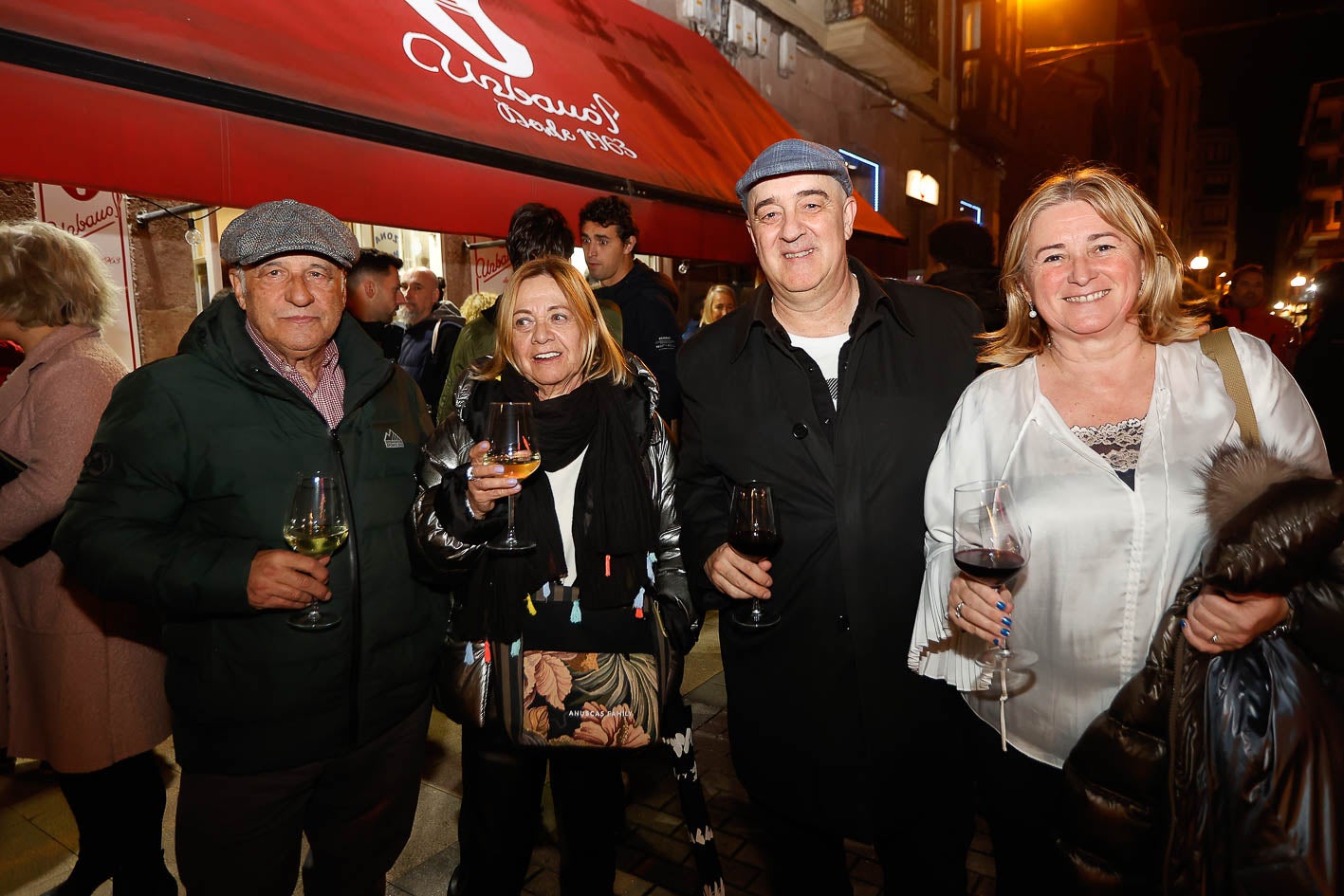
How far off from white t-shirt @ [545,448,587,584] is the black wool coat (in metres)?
0.43

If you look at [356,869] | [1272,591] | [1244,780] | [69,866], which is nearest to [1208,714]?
[1244,780]

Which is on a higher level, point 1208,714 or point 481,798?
point 1208,714

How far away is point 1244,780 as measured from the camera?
1540 millimetres

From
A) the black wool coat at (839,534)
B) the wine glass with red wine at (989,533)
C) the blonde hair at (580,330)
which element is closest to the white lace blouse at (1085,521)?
the black wool coat at (839,534)

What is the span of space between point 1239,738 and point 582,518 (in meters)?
1.70

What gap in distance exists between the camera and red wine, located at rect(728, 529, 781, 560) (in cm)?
197

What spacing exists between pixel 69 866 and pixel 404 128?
12.2 ft

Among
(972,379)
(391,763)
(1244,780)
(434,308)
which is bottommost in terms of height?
(391,763)

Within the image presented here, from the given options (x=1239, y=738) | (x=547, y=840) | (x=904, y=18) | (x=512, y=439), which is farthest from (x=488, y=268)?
(x=904, y=18)

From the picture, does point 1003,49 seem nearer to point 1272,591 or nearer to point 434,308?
point 434,308

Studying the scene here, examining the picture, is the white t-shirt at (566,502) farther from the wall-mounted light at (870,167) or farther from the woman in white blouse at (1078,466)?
the wall-mounted light at (870,167)

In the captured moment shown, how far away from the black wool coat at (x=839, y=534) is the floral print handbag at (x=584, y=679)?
10.3 inches

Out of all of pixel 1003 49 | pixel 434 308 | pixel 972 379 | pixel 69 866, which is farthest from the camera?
pixel 1003 49

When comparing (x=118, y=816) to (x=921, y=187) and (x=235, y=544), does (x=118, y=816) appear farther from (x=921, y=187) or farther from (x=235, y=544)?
(x=921, y=187)
